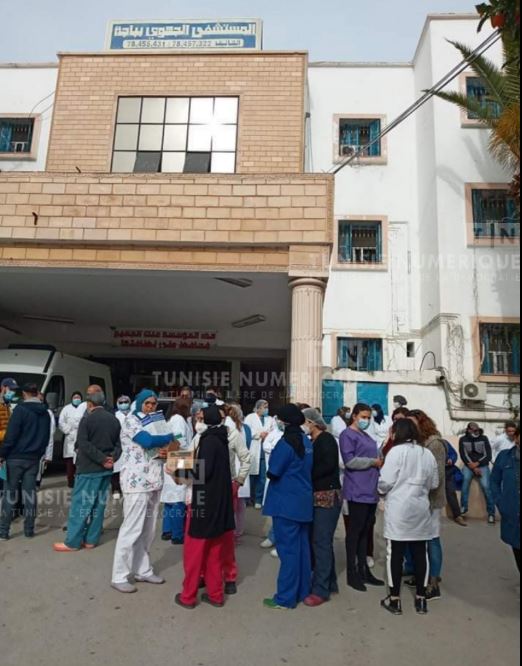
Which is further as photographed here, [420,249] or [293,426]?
[420,249]

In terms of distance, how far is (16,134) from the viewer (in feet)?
55.2

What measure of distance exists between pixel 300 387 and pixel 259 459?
139cm

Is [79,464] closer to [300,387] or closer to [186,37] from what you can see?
[300,387]

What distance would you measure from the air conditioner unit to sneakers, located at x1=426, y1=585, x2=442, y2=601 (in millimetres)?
8463

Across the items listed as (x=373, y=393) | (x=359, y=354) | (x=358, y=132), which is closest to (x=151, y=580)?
(x=373, y=393)

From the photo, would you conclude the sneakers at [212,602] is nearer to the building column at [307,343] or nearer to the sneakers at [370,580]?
the sneakers at [370,580]

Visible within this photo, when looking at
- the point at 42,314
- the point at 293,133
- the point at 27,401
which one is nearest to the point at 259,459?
the point at 27,401

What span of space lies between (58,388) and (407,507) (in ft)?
29.9

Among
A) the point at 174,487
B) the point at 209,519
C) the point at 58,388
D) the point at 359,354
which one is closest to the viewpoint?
the point at 209,519

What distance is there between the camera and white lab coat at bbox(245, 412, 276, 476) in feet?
24.5

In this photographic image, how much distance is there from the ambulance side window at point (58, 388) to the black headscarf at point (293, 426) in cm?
800

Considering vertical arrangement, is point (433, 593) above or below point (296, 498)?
below

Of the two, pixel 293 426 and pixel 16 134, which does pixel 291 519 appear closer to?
pixel 293 426

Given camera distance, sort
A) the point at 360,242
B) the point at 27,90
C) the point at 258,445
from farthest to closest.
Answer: the point at 27,90 < the point at 360,242 < the point at 258,445
